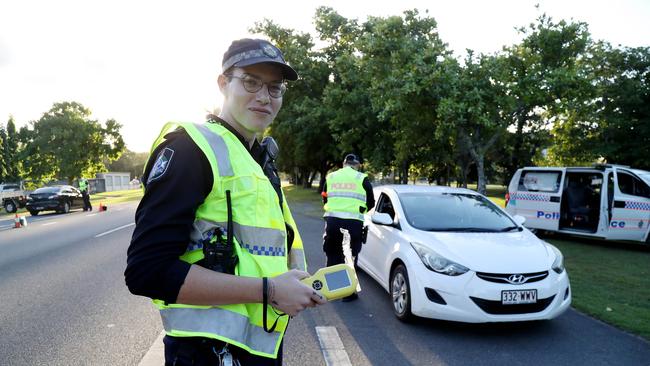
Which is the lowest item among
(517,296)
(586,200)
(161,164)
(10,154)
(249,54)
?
(517,296)

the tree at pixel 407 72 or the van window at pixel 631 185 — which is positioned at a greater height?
the tree at pixel 407 72

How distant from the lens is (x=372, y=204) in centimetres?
605

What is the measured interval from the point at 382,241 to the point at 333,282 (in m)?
4.54

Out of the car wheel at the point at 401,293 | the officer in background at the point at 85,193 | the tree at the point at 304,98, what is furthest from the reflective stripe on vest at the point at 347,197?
the officer in background at the point at 85,193

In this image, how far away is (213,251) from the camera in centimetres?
136

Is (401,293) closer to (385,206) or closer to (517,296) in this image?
(517,296)

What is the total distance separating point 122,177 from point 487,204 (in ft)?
260

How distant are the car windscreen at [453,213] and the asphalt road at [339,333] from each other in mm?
1203

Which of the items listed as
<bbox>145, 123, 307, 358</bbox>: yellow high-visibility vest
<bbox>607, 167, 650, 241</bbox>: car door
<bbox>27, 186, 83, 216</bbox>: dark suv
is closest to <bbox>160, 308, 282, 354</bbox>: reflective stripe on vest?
<bbox>145, 123, 307, 358</bbox>: yellow high-visibility vest

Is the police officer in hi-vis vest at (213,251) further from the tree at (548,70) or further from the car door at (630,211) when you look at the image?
the tree at (548,70)

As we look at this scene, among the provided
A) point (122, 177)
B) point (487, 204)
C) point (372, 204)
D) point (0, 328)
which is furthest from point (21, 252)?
point (122, 177)

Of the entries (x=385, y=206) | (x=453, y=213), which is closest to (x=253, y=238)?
(x=453, y=213)

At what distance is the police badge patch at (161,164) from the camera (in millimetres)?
1296

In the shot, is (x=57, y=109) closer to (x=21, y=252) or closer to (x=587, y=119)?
(x=21, y=252)
